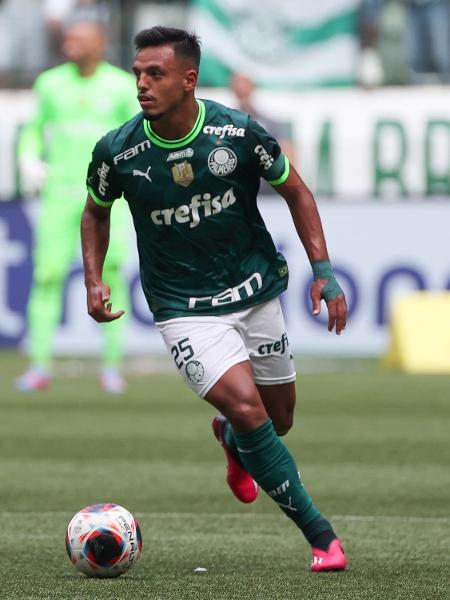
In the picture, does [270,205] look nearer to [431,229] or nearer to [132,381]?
[431,229]

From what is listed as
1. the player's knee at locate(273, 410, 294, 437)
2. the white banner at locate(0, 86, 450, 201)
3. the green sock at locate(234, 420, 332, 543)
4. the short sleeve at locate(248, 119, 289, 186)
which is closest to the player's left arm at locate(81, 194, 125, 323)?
the short sleeve at locate(248, 119, 289, 186)

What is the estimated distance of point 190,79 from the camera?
6391 mm

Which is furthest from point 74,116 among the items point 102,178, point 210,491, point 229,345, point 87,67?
point 229,345

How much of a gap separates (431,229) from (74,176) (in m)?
5.47

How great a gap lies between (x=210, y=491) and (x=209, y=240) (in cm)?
252

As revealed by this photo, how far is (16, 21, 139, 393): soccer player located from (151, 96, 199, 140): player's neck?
20.0ft

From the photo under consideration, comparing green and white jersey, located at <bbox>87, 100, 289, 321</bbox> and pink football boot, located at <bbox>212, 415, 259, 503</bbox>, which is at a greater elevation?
green and white jersey, located at <bbox>87, 100, 289, 321</bbox>

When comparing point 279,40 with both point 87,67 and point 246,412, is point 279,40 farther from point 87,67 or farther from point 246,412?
point 246,412

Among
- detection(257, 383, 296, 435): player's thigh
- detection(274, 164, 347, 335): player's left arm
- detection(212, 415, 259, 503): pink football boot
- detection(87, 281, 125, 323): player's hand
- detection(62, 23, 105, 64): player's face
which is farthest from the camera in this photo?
detection(62, 23, 105, 64): player's face

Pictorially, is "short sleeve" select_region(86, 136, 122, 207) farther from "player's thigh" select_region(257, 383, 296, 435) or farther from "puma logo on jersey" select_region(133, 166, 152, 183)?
"player's thigh" select_region(257, 383, 296, 435)

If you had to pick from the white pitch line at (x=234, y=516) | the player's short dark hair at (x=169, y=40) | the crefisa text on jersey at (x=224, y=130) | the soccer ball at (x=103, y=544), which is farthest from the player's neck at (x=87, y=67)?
the soccer ball at (x=103, y=544)

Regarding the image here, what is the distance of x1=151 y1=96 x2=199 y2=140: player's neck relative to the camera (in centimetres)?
633

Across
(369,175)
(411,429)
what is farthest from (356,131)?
(411,429)

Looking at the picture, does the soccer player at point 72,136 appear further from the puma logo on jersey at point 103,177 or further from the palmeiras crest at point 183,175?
the palmeiras crest at point 183,175
